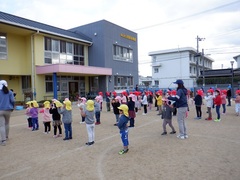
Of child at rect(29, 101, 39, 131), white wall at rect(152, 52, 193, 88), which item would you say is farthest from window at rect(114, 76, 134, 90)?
white wall at rect(152, 52, 193, 88)

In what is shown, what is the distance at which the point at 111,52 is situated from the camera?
26141 mm

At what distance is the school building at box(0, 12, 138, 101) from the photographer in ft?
59.8

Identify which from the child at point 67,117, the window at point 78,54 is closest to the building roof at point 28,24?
the window at point 78,54

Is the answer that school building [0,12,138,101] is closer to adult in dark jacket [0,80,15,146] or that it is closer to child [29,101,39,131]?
child [29,101,39,131]

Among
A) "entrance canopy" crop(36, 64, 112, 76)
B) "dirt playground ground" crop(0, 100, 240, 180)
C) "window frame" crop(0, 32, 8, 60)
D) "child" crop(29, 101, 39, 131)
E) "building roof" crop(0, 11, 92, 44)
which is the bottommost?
"dirt playground ground" crop(0, 100, 240, 180)

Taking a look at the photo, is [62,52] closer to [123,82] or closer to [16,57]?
[16,57]

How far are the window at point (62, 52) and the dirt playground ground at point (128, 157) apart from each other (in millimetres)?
14220

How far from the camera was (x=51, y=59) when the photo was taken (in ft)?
68.2

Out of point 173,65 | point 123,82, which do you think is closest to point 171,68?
point 173,65

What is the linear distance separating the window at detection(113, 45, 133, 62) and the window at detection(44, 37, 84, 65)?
4481 mm

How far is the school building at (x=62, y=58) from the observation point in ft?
59.8

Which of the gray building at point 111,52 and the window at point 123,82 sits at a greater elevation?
the gray building at point 111,52

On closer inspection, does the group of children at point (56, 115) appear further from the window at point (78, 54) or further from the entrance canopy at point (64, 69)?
the window at point (78, 54)

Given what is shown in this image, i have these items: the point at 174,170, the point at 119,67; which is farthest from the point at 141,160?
the point at 119,67
